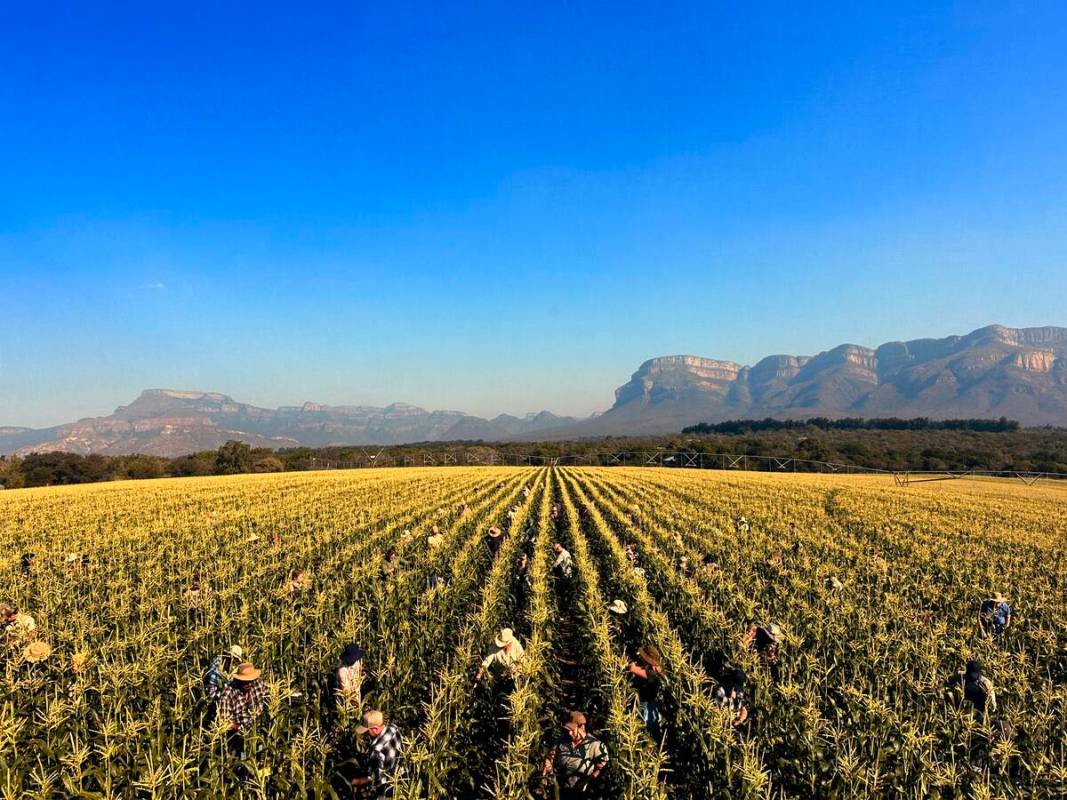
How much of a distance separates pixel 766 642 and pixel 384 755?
24.6ft

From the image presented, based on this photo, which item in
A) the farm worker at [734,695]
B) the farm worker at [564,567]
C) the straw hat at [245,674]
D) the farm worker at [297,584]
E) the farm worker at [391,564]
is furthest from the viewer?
the farm worker at [564,567]

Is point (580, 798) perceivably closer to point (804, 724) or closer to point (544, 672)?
point (544, 672)

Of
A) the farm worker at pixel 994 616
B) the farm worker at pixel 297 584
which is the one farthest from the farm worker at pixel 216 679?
the farm worker at pixel 994 616

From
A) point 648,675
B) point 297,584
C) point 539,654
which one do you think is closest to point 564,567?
point 539,654

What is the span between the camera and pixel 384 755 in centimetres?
639

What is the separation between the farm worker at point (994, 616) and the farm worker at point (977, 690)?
4160 millimetres

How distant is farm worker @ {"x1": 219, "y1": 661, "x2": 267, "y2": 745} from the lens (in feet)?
24.5

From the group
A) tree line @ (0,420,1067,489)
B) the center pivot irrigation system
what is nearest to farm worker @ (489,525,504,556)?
the center pivot irrigation system

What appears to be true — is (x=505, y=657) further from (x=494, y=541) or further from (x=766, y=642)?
(x=494, y=541)

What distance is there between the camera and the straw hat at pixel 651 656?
28.9ft

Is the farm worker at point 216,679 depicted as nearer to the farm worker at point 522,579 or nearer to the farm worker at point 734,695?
the farm worker at point 522,579

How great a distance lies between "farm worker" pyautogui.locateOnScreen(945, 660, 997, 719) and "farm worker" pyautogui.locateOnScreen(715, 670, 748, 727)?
3494 mm

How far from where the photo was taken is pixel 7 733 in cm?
595

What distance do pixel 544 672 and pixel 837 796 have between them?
186 inches
